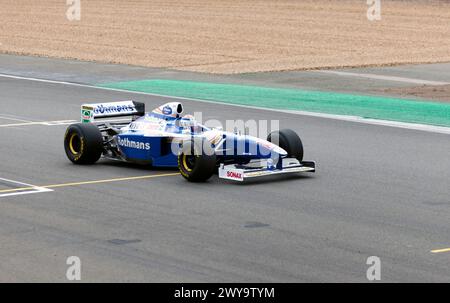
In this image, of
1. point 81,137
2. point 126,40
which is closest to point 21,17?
point 126,40

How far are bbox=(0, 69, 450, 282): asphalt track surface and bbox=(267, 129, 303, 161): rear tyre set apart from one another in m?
0.39

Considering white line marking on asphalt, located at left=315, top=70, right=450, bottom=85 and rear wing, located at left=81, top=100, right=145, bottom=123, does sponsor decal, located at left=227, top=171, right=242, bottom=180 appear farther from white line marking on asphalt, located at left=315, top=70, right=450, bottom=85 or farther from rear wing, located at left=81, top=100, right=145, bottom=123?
white line marking on asphalt, located at left=315, top=70, right=450, bottom=85

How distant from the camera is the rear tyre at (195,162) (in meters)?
15.7

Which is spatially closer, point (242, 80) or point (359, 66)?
point (242, 80)

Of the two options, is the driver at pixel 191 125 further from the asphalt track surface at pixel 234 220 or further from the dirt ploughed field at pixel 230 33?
the dirt ploughed field at pixel 230 33

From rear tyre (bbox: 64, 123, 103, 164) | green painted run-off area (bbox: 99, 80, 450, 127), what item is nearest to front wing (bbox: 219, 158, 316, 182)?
rear tyre (bbox: 64, 123, 103, 164)

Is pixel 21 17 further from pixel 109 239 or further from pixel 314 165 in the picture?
pixel 109 239

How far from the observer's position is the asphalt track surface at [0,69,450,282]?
11359 mm

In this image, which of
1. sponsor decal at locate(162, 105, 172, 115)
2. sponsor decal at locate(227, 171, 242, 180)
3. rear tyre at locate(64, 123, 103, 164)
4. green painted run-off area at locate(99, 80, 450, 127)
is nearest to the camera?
sponsor decal at locate(227, 171, 242, 180)

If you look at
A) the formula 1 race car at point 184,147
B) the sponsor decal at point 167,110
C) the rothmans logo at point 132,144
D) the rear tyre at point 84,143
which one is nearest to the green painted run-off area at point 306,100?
the formula 1 race car at point 184,147

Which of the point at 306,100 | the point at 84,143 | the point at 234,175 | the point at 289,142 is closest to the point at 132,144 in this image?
the point at 84,143
